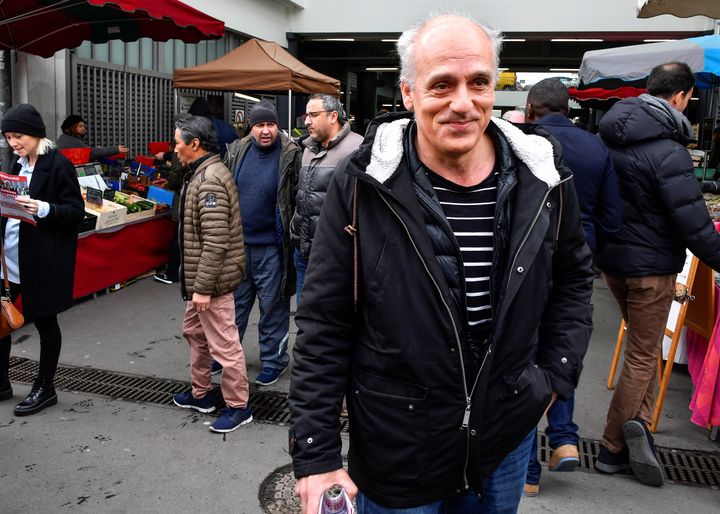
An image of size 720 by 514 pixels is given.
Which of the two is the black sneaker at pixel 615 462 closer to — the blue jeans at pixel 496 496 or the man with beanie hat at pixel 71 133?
the blue jeans at pixel 496 496

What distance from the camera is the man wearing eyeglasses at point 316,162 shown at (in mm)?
4785

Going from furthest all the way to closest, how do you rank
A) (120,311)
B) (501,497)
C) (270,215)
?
(120,311), (270,215), (501,497)

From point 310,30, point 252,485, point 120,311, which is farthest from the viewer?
point 310,30

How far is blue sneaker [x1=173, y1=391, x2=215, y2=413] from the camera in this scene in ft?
15.6

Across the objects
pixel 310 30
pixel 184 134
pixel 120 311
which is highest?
pixel 310 30

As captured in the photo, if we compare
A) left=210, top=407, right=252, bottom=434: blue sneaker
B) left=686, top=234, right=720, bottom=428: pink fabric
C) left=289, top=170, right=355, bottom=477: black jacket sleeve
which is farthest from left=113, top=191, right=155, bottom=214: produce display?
left=289, top=170, right=355, bottom=477: black jacket sleeve

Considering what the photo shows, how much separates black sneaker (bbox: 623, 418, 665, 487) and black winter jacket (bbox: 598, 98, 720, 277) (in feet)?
2.80

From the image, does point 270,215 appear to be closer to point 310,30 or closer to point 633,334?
point 633,334

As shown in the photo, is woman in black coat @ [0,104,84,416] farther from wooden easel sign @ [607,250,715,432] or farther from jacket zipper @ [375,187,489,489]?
wooden easel sign @ [607,250,715,432]

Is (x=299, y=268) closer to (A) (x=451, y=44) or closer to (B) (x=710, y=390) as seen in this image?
(B) (x=710, y=390)

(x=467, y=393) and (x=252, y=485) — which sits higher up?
(x=467, y=393)

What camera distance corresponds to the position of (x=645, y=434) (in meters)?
3.87

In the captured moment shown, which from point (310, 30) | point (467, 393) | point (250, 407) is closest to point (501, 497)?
point (467, 393)

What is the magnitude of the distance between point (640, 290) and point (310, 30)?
13774mm
